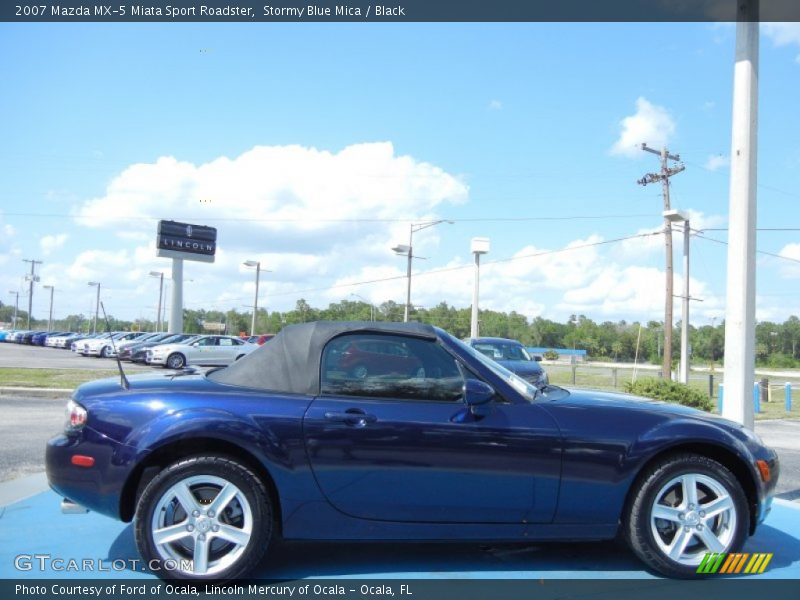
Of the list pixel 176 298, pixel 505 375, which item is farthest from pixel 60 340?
pixel 505 375

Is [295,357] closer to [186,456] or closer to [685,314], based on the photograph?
[186,456]

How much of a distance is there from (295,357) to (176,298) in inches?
1673

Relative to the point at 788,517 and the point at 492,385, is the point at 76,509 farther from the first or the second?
the point at 788,517

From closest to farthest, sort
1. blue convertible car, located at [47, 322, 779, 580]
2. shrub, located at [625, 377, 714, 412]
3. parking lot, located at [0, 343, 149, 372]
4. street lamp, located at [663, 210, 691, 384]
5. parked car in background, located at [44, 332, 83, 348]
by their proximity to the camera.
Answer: blue convertible car, located at [47, 322, 779, 580], shrub, located at [625, 377, 714, 412], parking lot, located at [0, 343, 149, 372], street lamp, located at [663, 210, 691, 384], parked car in background, located at [44, 332, 83, 348]

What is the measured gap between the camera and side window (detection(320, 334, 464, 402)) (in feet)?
12.4

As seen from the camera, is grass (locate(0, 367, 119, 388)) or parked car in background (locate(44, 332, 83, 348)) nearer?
grass (locate(0, 367, 119, 388))

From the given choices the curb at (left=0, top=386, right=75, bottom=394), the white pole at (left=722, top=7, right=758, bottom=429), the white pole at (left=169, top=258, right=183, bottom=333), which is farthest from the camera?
the white pole at (left=169, top=258, right=183, bottom=333)

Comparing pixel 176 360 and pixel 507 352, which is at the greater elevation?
pixel 507 352

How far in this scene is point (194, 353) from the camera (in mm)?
27609

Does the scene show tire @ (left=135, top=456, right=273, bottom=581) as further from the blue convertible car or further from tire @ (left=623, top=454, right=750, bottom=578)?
tire @ (left=623, top=454, right=750, bottom=578)

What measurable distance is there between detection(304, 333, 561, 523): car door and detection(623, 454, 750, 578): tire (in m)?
0.56

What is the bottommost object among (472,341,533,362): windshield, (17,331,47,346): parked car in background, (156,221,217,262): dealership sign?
(17,331,47,346): parked car in background

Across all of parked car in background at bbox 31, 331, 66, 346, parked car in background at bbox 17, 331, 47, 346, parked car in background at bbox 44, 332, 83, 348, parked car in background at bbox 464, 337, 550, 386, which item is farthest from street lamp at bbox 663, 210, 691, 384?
parked car in background at bbox 17, 331, 47, 346

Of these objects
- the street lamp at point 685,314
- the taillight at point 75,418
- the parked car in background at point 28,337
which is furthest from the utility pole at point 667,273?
the parked car in background at point 28,337
